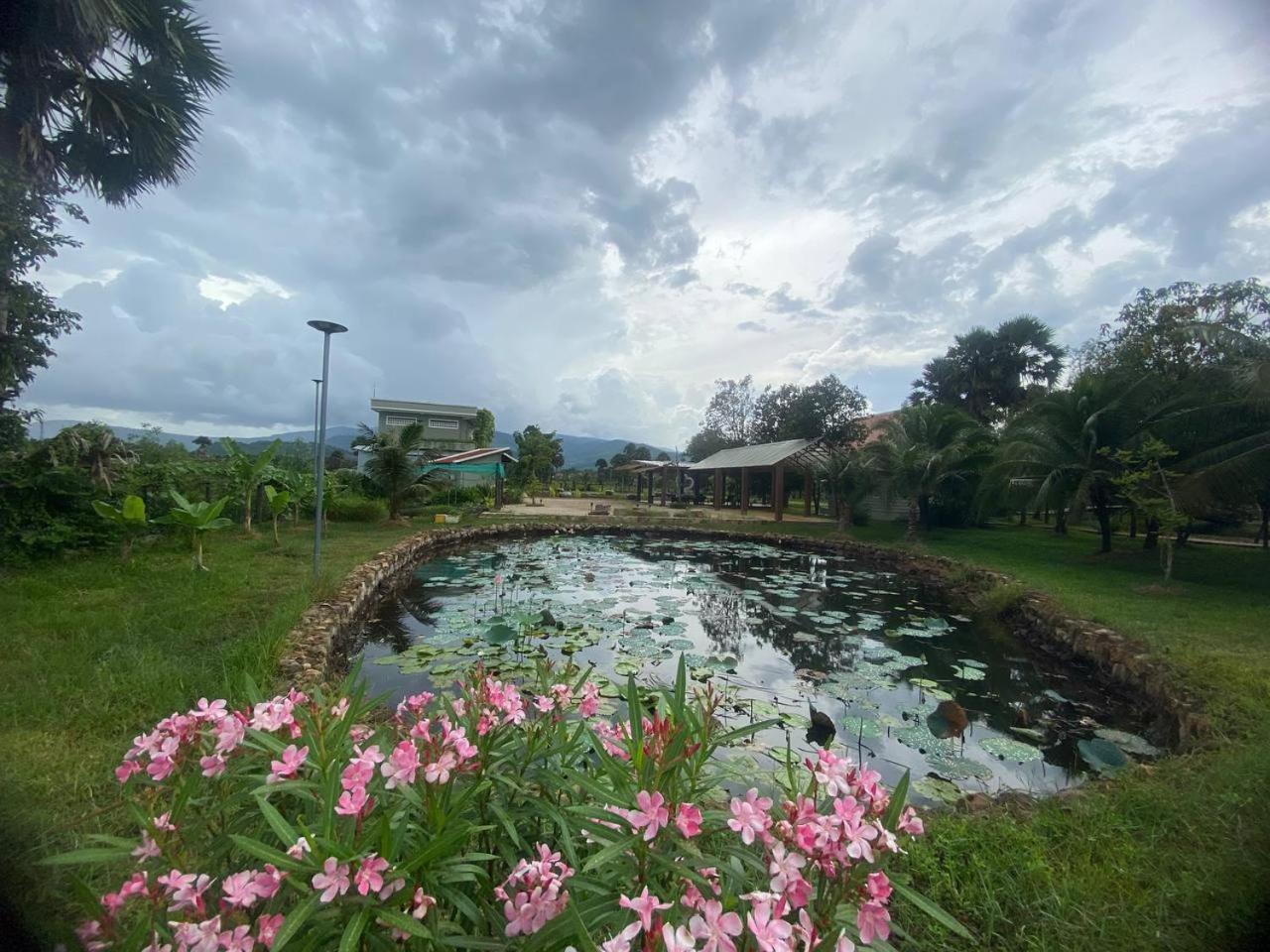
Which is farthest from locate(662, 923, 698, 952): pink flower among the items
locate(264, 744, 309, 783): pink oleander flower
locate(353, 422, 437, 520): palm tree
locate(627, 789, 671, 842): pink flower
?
locate(353, 422, 437, 520): palm tree

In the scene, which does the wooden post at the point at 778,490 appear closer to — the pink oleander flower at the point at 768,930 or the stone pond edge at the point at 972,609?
the stone pond edge at the point at 972,609

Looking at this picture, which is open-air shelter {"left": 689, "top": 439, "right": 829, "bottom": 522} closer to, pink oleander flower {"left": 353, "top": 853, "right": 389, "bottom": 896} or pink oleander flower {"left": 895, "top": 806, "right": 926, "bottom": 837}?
pink oleander flower {"left": 895, "top": 806, "right": 926, "bottom": 837}

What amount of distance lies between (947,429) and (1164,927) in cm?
1405

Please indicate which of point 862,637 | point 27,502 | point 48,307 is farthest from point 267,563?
point 862,637

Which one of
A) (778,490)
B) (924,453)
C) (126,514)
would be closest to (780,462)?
(778,490)

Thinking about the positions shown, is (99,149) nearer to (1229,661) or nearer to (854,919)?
(854,919)

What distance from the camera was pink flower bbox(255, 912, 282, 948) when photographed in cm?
73

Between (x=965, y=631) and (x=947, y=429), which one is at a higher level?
(x=947, y=429)

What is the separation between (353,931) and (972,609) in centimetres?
873

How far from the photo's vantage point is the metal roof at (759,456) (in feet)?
57.0

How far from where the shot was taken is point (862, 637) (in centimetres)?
604

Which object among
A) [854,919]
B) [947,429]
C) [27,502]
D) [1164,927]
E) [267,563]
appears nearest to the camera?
[854,919]

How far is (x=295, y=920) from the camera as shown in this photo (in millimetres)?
724

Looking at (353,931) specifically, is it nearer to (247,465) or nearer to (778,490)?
(247,465)
